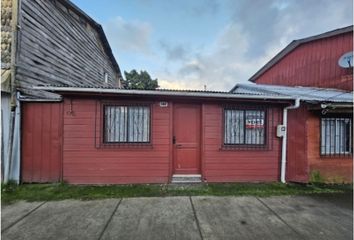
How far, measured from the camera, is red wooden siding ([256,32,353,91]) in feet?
32.9

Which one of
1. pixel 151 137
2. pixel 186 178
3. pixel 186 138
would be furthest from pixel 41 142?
pixel 186 178

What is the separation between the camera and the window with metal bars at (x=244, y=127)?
710 cm

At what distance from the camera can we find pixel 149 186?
257 inches

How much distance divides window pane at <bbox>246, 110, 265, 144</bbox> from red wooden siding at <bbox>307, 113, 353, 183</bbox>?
1.30m

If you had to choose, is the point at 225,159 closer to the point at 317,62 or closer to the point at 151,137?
the point at 151,137

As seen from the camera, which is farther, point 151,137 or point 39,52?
point 39,52

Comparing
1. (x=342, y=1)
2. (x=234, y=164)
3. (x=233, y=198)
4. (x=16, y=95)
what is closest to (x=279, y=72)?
(x=342, y=1)

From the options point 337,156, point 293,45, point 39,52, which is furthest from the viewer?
point 293,45

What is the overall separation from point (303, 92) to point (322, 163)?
281 cm

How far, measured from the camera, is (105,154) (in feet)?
22.0

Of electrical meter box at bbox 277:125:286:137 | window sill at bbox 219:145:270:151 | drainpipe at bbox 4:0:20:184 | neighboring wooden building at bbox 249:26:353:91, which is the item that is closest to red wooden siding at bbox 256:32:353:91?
neighboring wooden building at bbox 249:26:353:91

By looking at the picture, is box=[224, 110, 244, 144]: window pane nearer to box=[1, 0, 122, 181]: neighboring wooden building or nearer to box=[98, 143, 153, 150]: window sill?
box=[98, 143, 153, 150]: window sill

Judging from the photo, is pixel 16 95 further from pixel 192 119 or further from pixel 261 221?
pixel 261 221

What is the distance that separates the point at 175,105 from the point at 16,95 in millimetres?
4016
